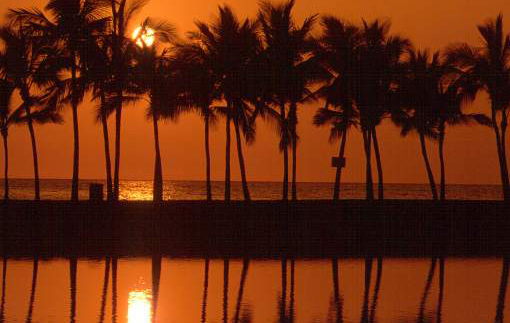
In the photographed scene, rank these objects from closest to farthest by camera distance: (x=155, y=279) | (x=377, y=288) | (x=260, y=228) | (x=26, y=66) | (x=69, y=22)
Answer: (x=377, y=288) < (x=155, y=279) < (x=260, y=228) < (x=69, y=22) < (x=26, y=66)

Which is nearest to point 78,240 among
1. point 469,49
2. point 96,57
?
point 96,57

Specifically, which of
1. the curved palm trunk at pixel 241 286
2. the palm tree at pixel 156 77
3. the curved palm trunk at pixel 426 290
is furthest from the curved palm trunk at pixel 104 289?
the palm tree at pixel 156 77

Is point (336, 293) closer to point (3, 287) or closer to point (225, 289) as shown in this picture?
point (225, 289)

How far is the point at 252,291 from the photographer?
53.6ft

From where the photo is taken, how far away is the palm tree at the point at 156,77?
3575 centimetres

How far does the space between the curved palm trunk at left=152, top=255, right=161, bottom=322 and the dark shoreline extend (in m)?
2.04

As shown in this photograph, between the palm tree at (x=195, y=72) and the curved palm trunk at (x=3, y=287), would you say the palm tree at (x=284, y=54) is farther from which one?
the curved palm trunk at (x=3, y=287)

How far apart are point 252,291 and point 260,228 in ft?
50.0

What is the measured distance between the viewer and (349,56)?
39.4 m

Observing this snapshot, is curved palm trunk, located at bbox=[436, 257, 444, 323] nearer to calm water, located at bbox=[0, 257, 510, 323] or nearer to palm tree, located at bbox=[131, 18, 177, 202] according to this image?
calm water, located at bbox=[0, 257, 510, 323]

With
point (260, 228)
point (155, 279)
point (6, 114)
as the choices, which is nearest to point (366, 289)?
point (155, 279)

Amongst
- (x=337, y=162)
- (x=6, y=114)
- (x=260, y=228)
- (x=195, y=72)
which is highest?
(x=195, y=72)

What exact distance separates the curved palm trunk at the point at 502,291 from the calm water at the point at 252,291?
0.07ft

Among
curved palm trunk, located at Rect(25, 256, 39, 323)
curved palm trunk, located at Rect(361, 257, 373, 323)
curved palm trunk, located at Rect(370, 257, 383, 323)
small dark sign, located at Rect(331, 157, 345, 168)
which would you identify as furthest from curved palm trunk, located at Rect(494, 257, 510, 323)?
small dark sign, located at Rect(331, 157, 345, 168)
